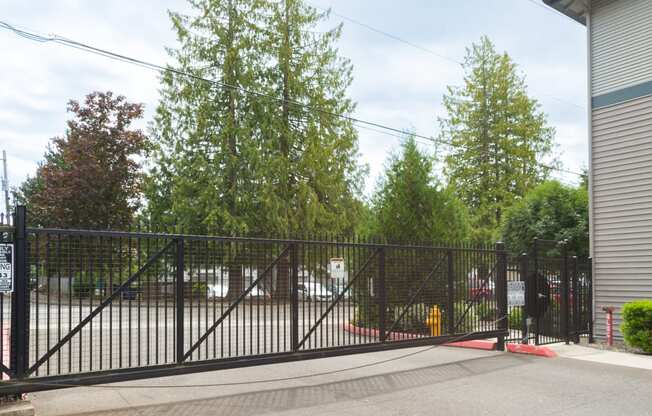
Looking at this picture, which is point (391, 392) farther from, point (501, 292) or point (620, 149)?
point (620, 149)

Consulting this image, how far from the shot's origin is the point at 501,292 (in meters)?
13.5

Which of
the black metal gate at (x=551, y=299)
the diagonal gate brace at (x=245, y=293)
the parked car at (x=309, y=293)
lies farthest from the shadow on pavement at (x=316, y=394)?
the black metal gate at (x=551, y=299)

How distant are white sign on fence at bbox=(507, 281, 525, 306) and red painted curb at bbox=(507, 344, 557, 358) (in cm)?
92

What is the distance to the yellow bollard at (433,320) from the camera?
12.9m

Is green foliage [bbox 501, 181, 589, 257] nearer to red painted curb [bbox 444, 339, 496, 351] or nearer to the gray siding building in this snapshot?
the gray siding building

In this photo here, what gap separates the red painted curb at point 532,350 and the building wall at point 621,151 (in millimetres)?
3728

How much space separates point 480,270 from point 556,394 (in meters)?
4.51

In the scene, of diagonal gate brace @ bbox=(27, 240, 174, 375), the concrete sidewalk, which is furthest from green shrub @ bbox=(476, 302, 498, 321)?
diagonal gate brace @ bbox=(27, 240, 174, 375)

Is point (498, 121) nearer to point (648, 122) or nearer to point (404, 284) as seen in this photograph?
point (648, 122)

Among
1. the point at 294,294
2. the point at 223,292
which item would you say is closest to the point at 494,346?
the point at 294,294

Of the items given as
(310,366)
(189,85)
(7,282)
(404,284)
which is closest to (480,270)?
(404,284)

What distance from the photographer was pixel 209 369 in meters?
8.77

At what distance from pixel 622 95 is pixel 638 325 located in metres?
5.88

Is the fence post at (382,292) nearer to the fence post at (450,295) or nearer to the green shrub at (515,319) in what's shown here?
the fence post at (450,295)
